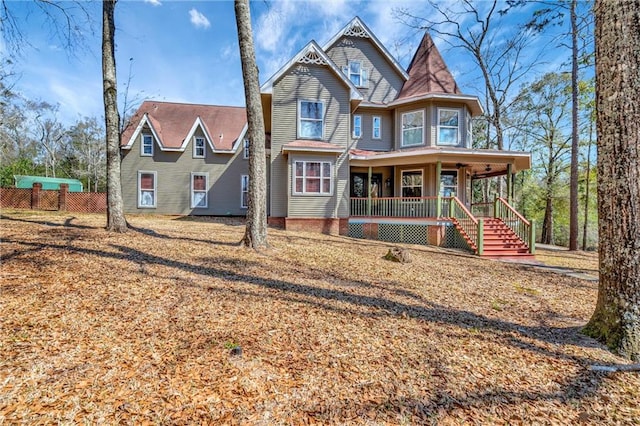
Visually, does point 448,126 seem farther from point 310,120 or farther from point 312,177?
point 312,177

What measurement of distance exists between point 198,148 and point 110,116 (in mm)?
11355

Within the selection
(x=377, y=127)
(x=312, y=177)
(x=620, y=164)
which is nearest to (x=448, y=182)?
(x=377, y=127)

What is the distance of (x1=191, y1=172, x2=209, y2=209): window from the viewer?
1927 cm

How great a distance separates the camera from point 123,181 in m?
18.3

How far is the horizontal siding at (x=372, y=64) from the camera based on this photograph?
1577 cm

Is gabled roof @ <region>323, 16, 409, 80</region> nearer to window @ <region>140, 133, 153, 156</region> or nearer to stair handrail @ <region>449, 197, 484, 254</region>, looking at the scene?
stair handrail @ <region>449, 197, 484, 254</region>

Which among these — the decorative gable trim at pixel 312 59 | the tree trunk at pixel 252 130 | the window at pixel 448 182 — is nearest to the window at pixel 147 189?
the decorative gable trim at pixel 312 59

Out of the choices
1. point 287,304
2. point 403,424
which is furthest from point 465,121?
point 403,424

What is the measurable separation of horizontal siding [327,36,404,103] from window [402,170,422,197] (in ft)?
14.0

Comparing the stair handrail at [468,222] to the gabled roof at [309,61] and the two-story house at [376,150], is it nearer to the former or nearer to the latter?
the two-story house at [376,150]

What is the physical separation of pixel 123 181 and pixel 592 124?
102ft

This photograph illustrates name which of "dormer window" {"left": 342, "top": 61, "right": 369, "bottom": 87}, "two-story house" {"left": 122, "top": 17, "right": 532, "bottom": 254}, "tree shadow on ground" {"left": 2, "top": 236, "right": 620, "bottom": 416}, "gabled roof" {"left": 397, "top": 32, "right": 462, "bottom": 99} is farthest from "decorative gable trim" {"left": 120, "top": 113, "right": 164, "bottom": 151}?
"gabled roof" {"left": 397, "top": 32, "right": 462, "bottom": 99}

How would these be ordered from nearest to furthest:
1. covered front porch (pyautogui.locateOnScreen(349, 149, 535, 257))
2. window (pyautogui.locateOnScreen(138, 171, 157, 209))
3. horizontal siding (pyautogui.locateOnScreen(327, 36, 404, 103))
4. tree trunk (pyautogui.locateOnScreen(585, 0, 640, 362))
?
tree trunk (pyautogui.locateOnScreen(585, 0, 640, 362)), covered front porch (pyautogui.locateOnScreen(349, 149, 535, 257)), horizontal siding (pyautogui.locateOnScreen(327, 36, 404, 103)), window (pyautogui.locateOnScreen(138, 171, 157, 209))

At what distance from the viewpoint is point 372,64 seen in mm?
16047
